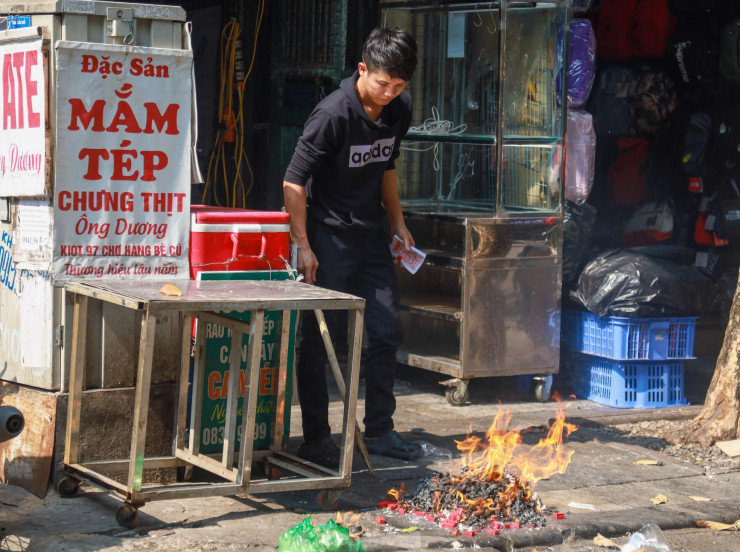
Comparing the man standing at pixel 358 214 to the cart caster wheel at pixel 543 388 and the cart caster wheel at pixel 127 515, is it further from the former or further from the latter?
the cart caster wheel at pixel 543 388

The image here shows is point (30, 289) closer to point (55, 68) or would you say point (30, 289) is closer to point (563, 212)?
point (55, 68)

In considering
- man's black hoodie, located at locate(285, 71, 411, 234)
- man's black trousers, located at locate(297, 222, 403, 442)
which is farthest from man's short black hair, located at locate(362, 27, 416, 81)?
man's black trousers, located at locate(297, 222, 403, 442)

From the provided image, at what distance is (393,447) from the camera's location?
19.3 feet

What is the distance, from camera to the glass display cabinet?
727 centimetres

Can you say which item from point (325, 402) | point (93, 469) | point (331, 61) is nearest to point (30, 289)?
point (93, 469)

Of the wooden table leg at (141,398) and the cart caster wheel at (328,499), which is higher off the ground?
the wooden table leg at (141,398)

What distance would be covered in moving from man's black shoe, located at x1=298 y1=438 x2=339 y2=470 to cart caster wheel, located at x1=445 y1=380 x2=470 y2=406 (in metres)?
1.96

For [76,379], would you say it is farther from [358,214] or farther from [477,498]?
[477,498]

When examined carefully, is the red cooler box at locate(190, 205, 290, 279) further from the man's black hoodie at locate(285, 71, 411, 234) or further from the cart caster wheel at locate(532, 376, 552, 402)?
the cart caster wheel at locate(532, 376, 552, 402)

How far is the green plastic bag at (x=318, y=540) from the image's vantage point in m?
4.13

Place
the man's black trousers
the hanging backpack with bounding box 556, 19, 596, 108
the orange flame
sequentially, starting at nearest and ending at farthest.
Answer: the man's black trousers → the orange flame → the hanging backpack with bounding box 556, 19, 596, 108

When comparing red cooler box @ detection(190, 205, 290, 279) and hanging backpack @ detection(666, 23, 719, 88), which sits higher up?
hanging backpack @ detection(666, 23, 719, 88)

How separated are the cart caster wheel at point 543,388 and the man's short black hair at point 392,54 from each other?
303 centimetres

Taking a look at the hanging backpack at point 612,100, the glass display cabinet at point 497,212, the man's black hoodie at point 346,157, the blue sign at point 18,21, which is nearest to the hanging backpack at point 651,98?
the hanging backpack at point 612,100
